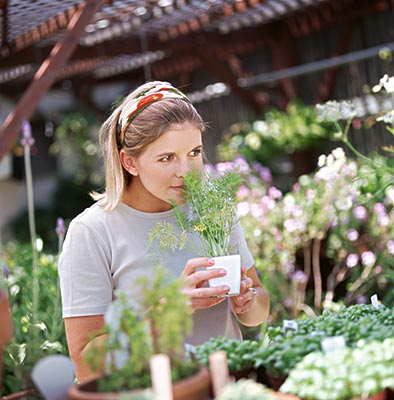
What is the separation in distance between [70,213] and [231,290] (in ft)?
32.4

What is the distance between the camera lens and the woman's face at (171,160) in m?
1.94

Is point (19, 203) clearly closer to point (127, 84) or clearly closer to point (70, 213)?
point (70, 213)

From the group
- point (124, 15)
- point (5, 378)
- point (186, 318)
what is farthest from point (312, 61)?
point (186, 318)

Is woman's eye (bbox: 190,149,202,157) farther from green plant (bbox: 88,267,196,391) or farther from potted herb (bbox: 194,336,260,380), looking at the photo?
green plant (bbox: 88,267,196,391)

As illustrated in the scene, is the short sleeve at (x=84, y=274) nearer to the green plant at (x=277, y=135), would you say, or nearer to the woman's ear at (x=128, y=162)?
the woman's ear at (x=128, y=162)

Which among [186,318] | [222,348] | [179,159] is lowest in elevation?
[222,348]

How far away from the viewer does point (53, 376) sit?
4.51 ft

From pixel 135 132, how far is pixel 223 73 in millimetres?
6573

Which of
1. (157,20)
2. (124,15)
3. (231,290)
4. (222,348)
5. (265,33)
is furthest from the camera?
(265,33)

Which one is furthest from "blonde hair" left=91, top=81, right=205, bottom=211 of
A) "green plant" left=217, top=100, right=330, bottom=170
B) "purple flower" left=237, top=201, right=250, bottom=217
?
"green plant" left=217, top=100, right=330, bottom=170

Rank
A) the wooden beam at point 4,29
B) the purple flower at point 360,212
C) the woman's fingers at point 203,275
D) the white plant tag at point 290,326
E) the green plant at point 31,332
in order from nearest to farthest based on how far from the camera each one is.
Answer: the white plant tag at point 290,326
the woman's fingers at point 203,275
the green plant at point 31,332
the purple flower at point 360,212
the wooden beam at point 4,29

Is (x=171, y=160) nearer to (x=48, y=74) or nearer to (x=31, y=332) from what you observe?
(x=48, y=74)

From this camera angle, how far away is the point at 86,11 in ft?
11.2

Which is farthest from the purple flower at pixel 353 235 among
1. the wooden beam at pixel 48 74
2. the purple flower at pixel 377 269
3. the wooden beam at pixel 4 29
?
the wooden beam at pixel 4 29
